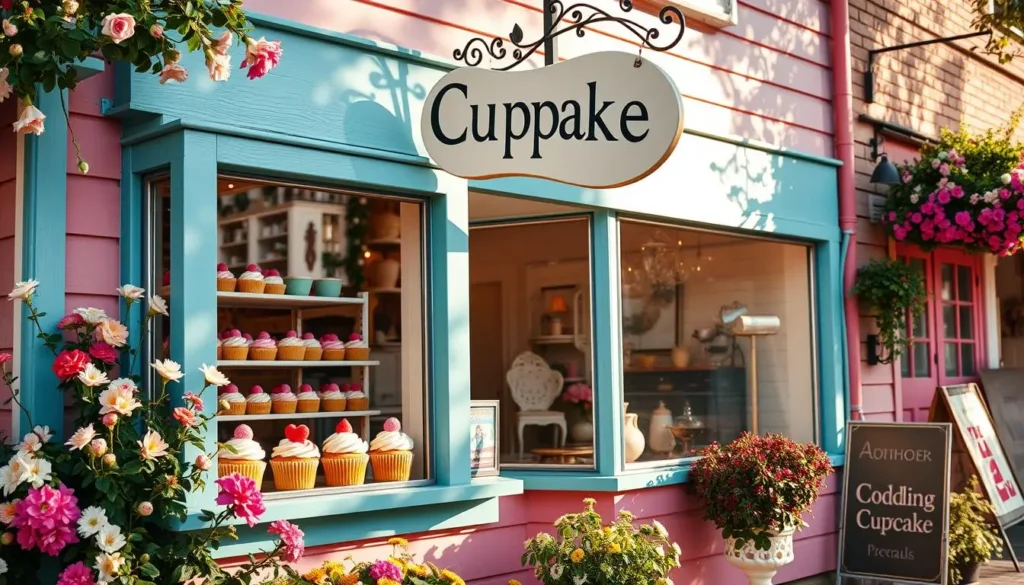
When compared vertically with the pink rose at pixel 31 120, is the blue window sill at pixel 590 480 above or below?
below

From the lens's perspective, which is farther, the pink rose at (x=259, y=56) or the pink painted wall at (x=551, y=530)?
the pink painted wall at (x=551, y=530)

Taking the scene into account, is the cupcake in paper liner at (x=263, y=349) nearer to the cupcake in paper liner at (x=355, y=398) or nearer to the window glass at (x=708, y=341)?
the cupcake in paper liner at (x=355, y=398)

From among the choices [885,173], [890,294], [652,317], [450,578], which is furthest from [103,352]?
[885,173]

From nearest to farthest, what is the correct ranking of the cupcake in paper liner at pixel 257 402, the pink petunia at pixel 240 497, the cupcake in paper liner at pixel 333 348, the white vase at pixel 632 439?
the pink petunia at pixel 240 497 < the cupcake in paper liner at pixel 257 402 < the cupcake in paper liner at pixel 333 348 < the white vase at pixel 632 439

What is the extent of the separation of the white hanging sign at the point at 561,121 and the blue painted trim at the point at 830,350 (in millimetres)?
3144

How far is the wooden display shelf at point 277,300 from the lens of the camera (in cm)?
497

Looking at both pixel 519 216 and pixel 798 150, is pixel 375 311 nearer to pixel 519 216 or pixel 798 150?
pixel 519 216

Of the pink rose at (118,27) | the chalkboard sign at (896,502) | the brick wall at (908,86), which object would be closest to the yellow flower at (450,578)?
the pink rose at (118,27)

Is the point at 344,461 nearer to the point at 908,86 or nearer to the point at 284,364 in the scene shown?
the point at 284,364

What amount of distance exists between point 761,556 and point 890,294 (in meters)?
2.18

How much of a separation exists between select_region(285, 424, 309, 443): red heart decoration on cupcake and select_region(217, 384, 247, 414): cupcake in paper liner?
0.70 feet

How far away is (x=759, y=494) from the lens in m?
5.86

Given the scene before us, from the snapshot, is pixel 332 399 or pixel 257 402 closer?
pixel 257 402

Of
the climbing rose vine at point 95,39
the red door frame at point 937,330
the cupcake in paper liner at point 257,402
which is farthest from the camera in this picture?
the red door frame at point 937,330
